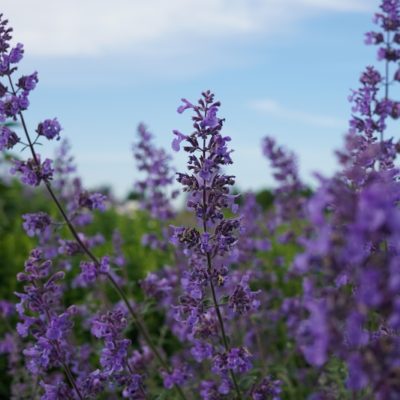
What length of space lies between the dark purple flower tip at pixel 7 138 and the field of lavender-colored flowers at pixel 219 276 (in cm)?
1

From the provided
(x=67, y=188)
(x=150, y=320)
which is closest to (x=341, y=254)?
(x=67, y=188)

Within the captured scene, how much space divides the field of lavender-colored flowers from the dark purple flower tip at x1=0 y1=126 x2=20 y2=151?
0.01m

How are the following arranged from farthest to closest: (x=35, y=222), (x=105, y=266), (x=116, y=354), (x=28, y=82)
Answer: (x=35, y=222) → (x=105, y=266) → (x=28, y=82) → (x=116, y=354)

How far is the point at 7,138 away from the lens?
4727 millimetres

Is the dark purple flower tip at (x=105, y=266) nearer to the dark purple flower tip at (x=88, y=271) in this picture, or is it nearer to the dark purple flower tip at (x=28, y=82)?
the dark purple flower tip at (x=88, y=271)

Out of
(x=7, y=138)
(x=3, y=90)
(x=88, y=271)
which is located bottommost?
(x=88, y=271)

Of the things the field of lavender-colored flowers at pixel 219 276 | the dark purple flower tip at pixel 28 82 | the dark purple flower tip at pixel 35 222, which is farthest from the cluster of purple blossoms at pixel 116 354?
the dark purple flower tip at pixel 28 82

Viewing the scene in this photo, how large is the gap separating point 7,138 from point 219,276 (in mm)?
1938

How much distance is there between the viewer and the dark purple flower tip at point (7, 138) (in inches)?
185

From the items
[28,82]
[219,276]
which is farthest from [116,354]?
[28,82]

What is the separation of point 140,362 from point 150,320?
4.23m

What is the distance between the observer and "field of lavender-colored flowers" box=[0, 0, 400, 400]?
7.18 feet

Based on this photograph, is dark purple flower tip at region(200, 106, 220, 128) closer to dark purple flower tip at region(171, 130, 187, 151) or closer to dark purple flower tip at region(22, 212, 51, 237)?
dark purple flower tip at region(171, 130, 187, 151)

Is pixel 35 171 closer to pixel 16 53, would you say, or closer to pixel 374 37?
pixel 16 53
